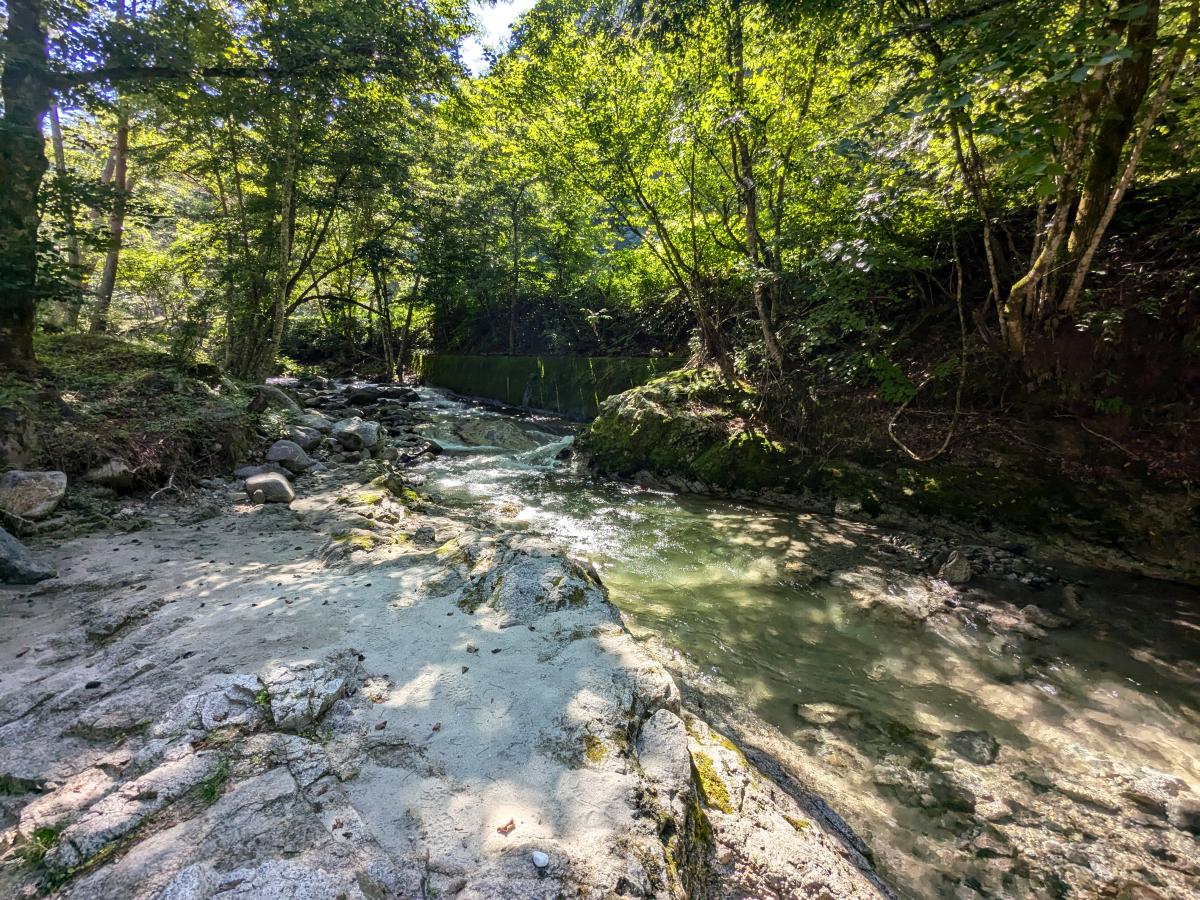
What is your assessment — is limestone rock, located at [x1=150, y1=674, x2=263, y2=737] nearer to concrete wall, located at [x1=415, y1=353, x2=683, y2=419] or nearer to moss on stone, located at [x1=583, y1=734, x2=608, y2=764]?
moss on stone, located at [x1=583, y1=734, x2=608, y2=764]

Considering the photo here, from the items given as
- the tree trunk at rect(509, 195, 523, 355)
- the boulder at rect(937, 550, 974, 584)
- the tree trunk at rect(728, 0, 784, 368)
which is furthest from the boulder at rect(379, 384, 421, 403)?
the boulder at rect(937, 550, 974, 584)

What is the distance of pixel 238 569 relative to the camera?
12.1ft

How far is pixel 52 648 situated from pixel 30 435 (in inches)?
139

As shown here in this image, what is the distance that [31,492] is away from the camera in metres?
4.18

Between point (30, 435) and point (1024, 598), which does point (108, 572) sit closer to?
point (30, 435)

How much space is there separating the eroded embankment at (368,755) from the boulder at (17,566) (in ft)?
0.38

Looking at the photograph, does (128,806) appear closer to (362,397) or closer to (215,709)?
(215,709)

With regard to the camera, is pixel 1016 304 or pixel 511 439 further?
pixel 511 439

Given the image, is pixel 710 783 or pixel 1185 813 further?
pixel 1185 813

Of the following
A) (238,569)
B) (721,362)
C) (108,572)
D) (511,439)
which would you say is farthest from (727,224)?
(108,572)

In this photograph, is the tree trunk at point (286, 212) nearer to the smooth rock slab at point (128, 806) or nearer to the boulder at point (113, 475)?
the boulder at point (113, 475)

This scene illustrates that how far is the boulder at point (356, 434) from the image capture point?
8727mm

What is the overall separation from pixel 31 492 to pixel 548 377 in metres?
12.6

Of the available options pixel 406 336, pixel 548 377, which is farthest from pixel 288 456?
pixel 406 336
